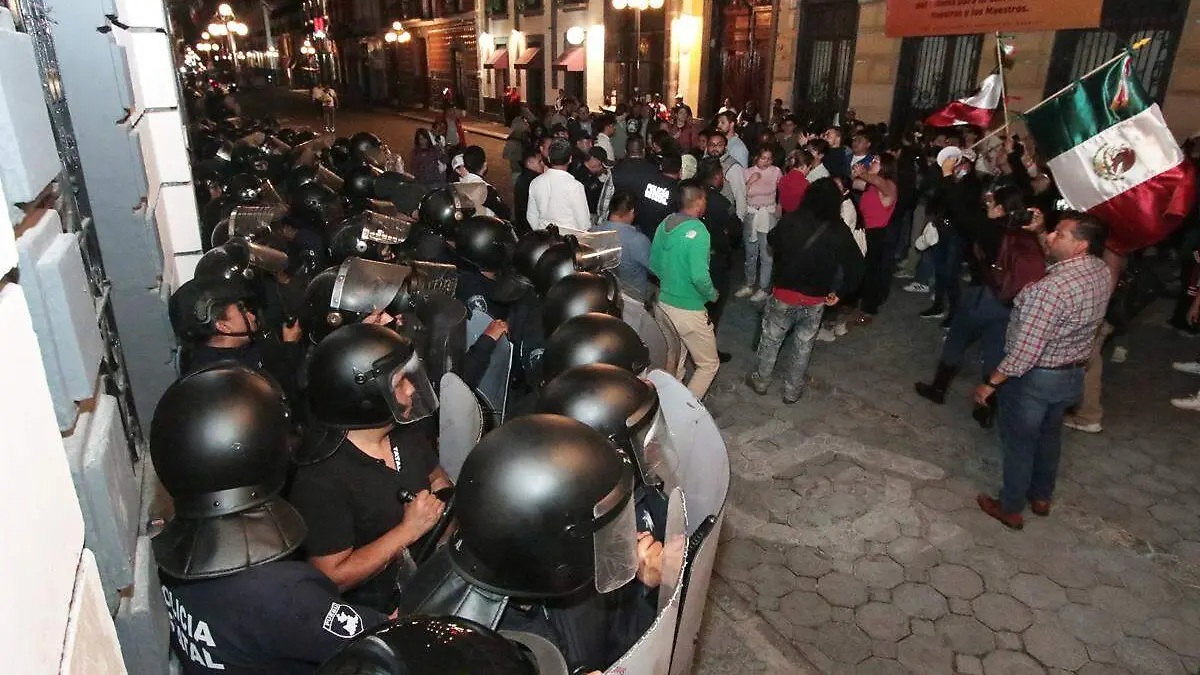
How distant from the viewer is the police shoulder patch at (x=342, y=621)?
195 centimetres

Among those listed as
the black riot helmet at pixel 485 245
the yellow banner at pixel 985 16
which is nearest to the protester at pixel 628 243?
the black riot helmet at pixel 485 245

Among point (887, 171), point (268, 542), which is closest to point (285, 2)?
point (887, 171)

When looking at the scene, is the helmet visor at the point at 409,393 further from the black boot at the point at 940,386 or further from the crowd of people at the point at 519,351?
the black boot at the point at 940,386

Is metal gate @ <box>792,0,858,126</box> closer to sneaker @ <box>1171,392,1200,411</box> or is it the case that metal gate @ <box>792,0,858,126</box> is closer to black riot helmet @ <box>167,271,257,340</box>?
sneaker @ <box>1171,392,1200,411</box>

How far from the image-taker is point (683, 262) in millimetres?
5559

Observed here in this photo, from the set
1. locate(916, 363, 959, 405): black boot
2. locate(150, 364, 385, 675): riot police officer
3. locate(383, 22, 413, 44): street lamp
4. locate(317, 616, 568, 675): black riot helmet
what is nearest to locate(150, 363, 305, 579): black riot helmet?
locate(150, 364, 385, 675): riot police officer

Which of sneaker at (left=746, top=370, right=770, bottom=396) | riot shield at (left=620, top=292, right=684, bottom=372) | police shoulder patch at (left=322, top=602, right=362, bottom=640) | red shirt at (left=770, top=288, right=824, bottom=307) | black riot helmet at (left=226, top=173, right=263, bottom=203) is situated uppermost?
black riot helmet at (left=226, top=173, right=263, bottom=203)

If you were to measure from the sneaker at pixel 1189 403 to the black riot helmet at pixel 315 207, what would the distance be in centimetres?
706

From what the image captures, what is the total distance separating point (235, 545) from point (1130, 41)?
12.8 meters

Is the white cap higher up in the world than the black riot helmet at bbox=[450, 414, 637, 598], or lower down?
higher up

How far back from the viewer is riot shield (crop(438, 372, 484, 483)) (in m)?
3.12

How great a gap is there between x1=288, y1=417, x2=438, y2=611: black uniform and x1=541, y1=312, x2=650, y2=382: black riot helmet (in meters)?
0.77

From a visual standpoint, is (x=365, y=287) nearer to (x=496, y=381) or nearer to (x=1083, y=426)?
(x=496, y=381)

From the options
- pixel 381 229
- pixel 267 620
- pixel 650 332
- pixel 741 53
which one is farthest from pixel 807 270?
pixel 741 53
